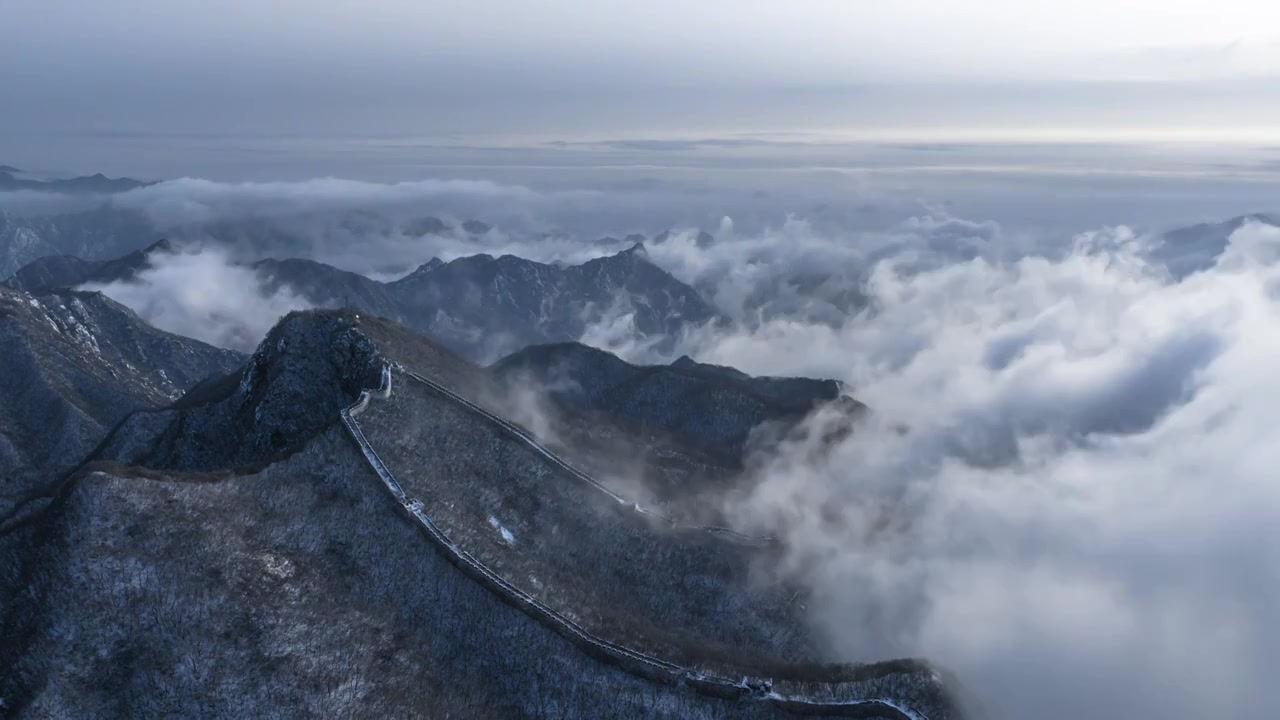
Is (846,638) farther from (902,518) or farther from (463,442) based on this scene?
(463,442)

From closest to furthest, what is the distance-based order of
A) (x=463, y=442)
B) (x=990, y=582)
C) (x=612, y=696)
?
(x=612, y=696) → (x=463, y=442) → (x=990, y=582)

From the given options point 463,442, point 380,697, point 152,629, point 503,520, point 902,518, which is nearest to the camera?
point 152,629

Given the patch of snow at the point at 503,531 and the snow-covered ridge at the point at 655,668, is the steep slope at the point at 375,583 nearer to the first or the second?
the snow-covered ridge at the point at 655,668

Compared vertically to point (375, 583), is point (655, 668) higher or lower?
lower

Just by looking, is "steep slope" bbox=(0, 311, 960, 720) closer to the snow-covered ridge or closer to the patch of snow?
the snow-covered ridge

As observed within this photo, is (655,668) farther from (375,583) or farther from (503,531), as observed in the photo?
(375,583)

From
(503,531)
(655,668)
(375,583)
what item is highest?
(375,583)

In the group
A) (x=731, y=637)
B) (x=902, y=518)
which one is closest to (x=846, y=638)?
(x=731, y=637)

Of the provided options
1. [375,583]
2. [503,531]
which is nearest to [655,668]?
[503,531]
